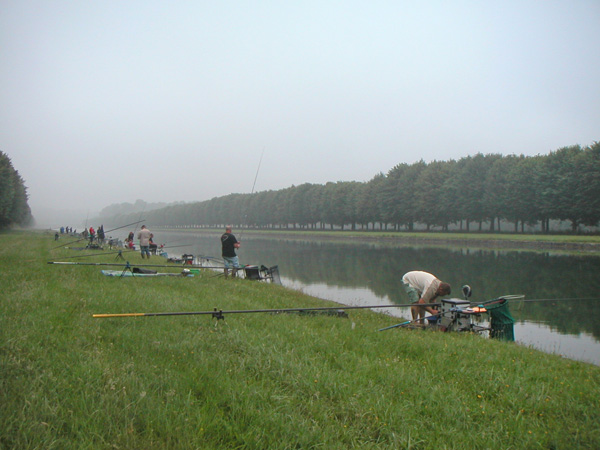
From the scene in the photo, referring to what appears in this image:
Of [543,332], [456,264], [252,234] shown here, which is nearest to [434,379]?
[543,332]

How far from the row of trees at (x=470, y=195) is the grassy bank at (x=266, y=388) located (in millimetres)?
27727

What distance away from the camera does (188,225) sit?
16425cm

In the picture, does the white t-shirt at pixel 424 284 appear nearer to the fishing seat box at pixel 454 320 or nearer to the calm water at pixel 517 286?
the fishing seat box at pixel 454 320

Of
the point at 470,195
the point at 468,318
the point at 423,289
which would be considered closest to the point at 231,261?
the point at 423,289

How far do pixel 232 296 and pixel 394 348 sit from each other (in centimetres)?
568

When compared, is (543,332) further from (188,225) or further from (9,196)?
(188,225)

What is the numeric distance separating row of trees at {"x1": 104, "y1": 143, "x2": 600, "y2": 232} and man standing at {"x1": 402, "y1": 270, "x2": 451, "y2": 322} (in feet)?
79.8

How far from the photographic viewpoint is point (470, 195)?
6744 centimetres

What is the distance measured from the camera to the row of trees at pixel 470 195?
174 ft

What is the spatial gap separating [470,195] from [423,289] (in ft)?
201

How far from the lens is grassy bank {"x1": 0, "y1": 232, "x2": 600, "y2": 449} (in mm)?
3762

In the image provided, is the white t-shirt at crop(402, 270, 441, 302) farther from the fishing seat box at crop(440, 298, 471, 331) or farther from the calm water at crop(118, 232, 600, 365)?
the calm water at crop(118, 232, 600, 365)

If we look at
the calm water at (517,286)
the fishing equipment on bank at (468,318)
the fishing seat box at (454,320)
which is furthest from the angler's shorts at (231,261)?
the fishing seat box at (454,320)

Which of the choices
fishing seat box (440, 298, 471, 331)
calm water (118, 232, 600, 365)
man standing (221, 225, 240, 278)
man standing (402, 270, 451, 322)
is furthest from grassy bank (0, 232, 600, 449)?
man standing (221, 225, 240, 278)
